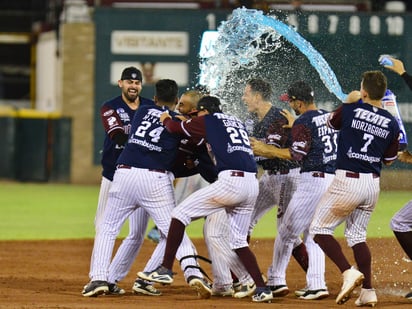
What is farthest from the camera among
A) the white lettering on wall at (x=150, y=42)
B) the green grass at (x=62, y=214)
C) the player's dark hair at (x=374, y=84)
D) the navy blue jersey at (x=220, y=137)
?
the white lettering on wall at (x=150, y=42)

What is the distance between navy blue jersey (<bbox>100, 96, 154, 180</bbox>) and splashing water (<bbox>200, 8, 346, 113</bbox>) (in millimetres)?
1415

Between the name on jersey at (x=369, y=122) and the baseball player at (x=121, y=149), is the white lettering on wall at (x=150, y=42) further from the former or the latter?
the name on jersey at (x=369, y=122)

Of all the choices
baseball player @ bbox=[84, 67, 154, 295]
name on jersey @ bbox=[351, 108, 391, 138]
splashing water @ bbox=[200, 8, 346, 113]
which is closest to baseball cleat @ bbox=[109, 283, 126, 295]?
baseball player @ bbox=[84, 67, 154, 295]

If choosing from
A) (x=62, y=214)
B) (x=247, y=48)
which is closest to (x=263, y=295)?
(x=247, y=48)

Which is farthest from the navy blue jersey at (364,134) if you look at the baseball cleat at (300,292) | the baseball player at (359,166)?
the baseball cleat at (300,292)

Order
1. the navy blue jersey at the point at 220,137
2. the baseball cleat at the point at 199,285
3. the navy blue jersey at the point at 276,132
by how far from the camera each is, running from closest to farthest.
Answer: the baseball cleat at the point at 199,285, the navy blue jersey at the point at 220,137, the navy blue jersey at the point at 276,132

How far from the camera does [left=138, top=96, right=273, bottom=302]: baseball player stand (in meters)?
9.49

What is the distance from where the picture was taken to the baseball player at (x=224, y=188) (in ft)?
31.1

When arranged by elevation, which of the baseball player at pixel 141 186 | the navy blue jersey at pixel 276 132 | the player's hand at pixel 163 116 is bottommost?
the baseball player at pixel 141 186

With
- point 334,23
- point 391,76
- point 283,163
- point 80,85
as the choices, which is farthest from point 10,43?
point 283,163

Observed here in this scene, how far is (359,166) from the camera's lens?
30.6 ft

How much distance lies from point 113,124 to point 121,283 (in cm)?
193

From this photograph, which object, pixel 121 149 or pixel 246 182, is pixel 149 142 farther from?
pixel 246 182

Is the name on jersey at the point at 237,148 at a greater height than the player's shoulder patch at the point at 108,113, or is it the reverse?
the player's shoulder patch at the point at 108,113
